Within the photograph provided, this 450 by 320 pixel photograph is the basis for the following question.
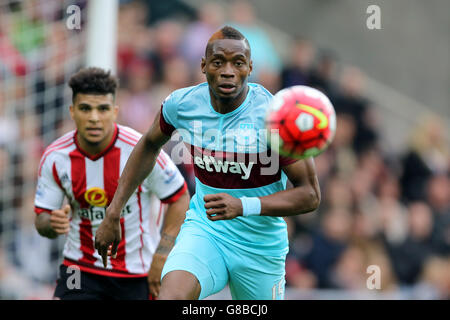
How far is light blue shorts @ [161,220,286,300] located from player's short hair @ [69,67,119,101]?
1.37m

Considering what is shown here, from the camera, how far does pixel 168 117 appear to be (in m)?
5.03

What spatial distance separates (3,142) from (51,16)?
1.70m

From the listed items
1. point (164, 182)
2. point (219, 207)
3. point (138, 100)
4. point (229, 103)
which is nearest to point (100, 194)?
point (164, 182)

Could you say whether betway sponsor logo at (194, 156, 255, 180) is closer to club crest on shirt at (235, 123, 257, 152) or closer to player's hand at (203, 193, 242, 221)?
club crest on shirt at (235, 123, 257, 152)

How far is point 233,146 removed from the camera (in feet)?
15.7

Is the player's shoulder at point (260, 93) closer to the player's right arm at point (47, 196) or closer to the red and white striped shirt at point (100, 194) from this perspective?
the red and white striped shirt at point (100, 194)

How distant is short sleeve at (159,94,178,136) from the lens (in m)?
5.01

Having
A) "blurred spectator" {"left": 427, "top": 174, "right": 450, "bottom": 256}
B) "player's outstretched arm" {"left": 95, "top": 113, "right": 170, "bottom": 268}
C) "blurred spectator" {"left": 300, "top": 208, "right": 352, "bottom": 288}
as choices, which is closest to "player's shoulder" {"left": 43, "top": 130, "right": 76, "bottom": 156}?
"player's outstretched arm" {"left": 95, "top": 113, "right": 170, "bottom": 268}

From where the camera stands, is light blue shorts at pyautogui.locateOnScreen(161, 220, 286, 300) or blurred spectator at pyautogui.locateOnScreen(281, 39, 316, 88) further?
blurred spectator at pyautogui.locateOnScreen(281, 39, 316, 88)

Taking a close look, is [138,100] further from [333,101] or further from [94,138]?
[94,138]
